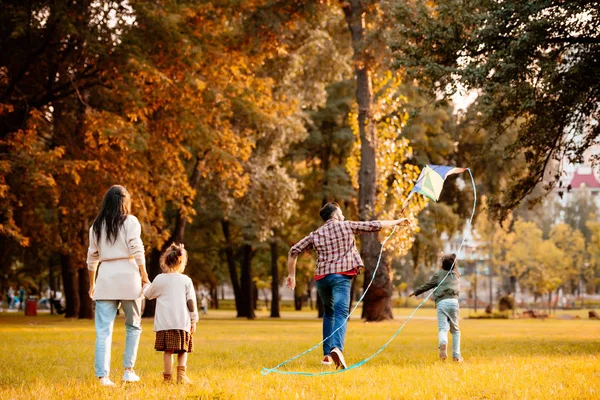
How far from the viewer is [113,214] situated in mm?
8562

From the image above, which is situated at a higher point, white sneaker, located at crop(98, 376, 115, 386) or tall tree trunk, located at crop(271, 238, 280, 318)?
tall tree trunk, located at crop(271, 238, 280, 318)

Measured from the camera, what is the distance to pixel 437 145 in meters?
42.3

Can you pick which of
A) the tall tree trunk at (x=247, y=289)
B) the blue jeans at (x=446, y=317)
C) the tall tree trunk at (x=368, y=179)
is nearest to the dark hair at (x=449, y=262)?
the blue jeans at (x=446, y=317)

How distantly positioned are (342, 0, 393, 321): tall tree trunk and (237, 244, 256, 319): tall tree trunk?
47.9 feet

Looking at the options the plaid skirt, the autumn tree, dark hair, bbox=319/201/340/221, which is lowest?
the plaid skirt

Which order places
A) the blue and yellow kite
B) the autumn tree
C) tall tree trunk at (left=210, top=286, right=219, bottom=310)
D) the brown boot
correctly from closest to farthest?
the brown boot, the blue and yellow kite, the autumn tree, tall tree trunk at (left=210, top=286, right=219, bottom=310)

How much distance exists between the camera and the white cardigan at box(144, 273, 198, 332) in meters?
8.46

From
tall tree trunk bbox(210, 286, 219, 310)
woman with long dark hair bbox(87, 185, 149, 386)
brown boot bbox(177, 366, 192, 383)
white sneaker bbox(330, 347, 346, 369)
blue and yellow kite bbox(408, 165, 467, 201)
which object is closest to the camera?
woman with long dark hair bbox(87, 185, 149, 386)

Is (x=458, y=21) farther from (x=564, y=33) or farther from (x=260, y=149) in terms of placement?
(x=260, y=149)

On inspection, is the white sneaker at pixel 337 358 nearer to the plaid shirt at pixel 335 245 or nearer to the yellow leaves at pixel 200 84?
the plaid shirt at pixel 335 245

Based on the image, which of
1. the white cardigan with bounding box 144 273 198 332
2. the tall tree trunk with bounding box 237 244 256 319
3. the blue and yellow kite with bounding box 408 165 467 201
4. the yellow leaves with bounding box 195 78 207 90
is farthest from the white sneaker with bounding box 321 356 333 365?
the tall tree trunk with bounding box 237 244 256 319

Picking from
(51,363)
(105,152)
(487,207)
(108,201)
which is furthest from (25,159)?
(108,201)

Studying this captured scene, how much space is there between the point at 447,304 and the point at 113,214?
571 cm

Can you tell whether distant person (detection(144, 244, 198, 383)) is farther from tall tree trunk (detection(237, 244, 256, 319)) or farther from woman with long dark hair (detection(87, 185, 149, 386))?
tall tree trunk (detection(237, 244, 256, 319))
